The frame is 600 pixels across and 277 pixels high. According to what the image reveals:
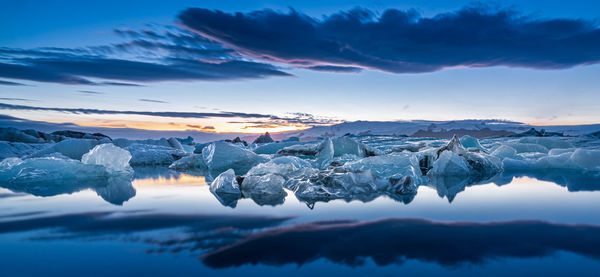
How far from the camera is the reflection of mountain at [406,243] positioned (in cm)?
120

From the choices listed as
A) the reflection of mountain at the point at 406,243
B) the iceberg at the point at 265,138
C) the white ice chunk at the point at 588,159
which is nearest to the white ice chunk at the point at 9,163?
the reflection of mountain at the point at 406,243

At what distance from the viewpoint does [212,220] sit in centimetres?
181

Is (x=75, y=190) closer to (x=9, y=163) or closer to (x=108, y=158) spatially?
(x=108, y=158)

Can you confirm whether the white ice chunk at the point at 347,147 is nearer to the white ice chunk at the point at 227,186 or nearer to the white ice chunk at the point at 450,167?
the white ice chunk at the point at 450,167

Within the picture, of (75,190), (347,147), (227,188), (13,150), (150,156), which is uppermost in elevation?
(347,147)

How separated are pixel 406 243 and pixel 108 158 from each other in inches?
181

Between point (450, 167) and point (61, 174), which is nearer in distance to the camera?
point (61, 174)

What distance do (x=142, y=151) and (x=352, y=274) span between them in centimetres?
771

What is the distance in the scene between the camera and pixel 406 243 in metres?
1.36

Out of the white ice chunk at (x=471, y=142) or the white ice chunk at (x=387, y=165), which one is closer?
the white ice chunk at (x=387, y=165)

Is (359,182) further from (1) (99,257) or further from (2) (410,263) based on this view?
(1) (99,257)

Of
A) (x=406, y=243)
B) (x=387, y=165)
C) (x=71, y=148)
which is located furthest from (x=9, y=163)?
(x=406, y=243)

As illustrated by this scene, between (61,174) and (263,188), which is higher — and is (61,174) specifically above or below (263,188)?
below

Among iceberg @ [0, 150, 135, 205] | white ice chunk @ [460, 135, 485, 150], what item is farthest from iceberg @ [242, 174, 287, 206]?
white ice chunk @ [460, 135, 485, 150]
